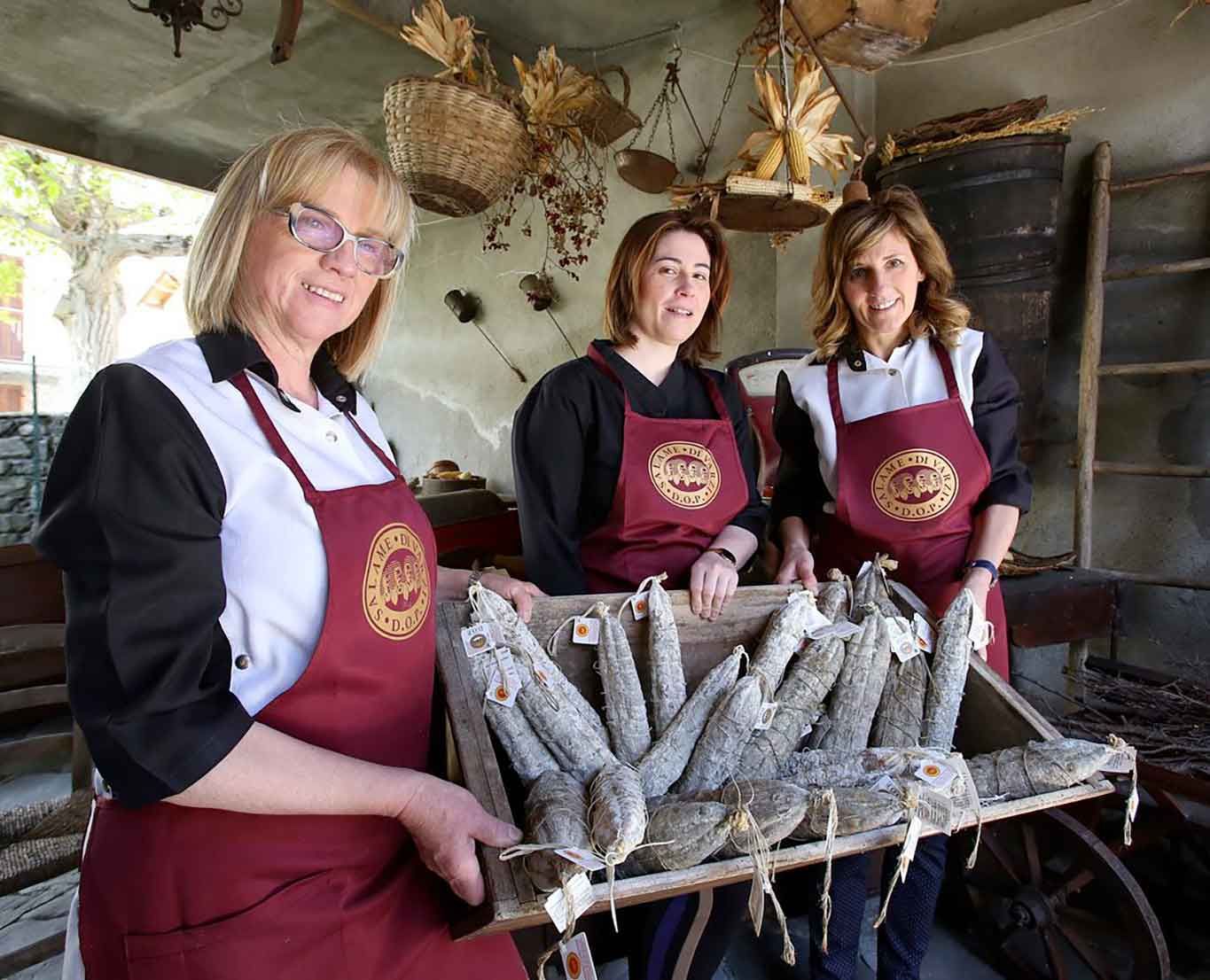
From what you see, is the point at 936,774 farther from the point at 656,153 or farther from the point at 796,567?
the point at 656,153

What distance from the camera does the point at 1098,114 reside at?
11.0ft

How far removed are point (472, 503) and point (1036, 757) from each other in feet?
11.1

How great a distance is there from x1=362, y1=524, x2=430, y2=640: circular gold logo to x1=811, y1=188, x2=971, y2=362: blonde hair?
1.34 metres

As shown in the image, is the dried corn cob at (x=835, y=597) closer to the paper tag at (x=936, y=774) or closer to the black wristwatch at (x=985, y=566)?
the black wristwatch at (x=985, y=566)

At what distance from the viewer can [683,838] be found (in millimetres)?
911

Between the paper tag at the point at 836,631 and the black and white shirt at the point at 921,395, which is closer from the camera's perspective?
the paper tag at the point at 836,631

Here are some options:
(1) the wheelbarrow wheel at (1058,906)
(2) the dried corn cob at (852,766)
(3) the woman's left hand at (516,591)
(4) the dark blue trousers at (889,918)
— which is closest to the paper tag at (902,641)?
(2) the dried corn cob at (852,766)

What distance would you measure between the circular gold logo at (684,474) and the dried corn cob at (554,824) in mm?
762

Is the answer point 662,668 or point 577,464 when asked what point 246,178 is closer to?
point 577,464

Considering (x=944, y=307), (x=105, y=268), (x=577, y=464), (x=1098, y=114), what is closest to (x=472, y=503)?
(x=577, y=464)

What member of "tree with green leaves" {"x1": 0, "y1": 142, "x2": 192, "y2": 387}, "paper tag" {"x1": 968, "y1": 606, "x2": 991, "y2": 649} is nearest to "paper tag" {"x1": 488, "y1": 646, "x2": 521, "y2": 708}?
"paper tag" {"x1": 968, "y1": 606, "x2": 991, "y2": 649}

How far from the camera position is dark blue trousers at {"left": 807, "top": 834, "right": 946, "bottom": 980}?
5.82 feet

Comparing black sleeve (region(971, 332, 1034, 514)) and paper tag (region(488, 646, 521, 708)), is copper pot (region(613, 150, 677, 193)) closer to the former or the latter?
black sleeve (region(971, 332, 1034, 514))

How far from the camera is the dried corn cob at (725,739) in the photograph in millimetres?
1264
